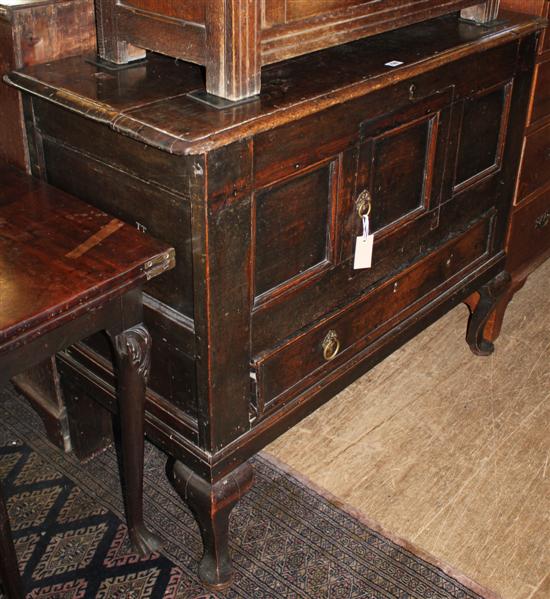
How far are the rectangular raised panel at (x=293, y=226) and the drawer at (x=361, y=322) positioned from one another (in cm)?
16

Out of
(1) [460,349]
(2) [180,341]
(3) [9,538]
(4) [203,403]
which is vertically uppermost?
(2) [180,341]

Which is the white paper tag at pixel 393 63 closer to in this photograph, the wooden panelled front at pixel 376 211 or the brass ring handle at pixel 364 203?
the wooden panelled front at pixel 376 211

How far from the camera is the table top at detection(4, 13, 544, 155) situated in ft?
4.48

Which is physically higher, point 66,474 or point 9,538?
point 9,538

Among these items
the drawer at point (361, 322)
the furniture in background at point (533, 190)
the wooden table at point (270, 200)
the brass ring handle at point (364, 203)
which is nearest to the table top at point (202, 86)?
the wooden table at point (270, 200)

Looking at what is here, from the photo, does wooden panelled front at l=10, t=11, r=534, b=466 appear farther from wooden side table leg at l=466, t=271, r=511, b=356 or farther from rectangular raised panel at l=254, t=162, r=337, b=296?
wooden side table leg at l=466, t=271, r=511, b=356

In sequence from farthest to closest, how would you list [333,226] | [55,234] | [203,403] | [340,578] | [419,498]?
[419,498], [340,578], [333,226], [203,403], [55,234]

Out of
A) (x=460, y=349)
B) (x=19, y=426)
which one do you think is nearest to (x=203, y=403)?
(x=19, y=426)

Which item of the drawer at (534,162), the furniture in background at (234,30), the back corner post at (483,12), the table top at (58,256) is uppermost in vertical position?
the furniture in background at (234,30)

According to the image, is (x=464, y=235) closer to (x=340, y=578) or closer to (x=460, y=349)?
(x=460, y=349)

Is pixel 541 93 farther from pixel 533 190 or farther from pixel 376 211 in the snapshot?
A: pixel 376 211

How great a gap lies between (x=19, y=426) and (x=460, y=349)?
137cm

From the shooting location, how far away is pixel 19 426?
228cm

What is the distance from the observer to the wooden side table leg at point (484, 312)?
2.46 metres
